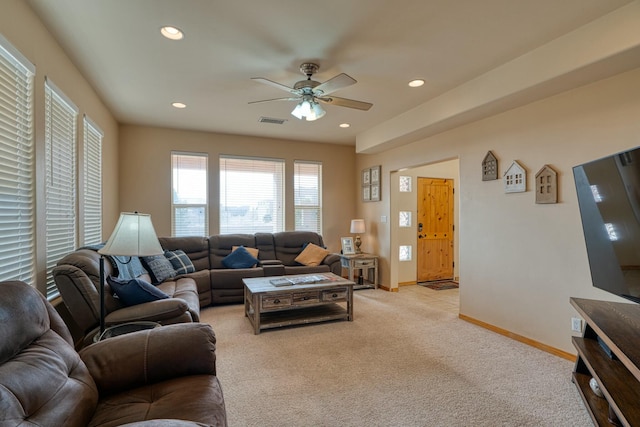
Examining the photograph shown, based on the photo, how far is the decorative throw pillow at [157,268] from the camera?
383 centimetres

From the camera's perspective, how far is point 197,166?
5.30m

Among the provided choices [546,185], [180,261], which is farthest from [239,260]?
[546,185]

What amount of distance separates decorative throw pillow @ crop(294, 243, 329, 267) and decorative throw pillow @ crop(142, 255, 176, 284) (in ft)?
6.34

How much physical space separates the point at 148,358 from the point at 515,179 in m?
3.49

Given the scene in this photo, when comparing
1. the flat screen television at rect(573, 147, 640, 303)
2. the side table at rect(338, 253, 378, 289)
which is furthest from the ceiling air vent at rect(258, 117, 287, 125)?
the flat screen television at rect(573, 147, 640, 303)

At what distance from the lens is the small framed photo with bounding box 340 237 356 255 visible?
5.84m

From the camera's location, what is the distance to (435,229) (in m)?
6.08

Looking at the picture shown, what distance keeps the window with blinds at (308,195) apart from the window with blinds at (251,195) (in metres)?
0.31

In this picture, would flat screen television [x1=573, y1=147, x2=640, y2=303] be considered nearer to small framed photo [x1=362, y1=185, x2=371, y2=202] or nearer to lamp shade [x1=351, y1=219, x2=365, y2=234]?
lamp shade [x1=351, y1=219, x2=365, y2=234]

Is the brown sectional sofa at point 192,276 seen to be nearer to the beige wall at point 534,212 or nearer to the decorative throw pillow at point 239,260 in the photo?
the decorative throw pillow at point 239,260

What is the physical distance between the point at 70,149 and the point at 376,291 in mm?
4520

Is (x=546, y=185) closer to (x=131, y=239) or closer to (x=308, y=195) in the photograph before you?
(x=131, y=239)

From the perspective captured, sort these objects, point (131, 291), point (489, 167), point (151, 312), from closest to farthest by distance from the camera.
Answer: point (151, 312), point (131, 291), point (489, 167)

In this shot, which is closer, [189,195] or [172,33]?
[172,33]
